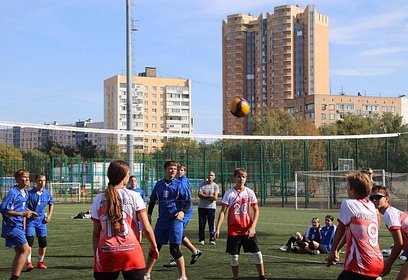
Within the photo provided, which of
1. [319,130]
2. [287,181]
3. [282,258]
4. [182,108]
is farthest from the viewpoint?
[182,108]

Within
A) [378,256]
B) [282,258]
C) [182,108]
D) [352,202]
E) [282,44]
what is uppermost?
[282,44]

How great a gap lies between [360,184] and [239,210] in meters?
4.40

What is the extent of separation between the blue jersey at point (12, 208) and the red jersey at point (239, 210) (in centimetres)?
344

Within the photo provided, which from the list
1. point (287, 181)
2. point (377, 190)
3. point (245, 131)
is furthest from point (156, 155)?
point (245, 131)

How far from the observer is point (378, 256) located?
7.01 m

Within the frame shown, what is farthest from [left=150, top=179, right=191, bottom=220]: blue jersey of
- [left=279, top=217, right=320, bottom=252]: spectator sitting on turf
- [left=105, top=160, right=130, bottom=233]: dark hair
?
[left=105, top=160, right=130, bottom=233]: dark hair

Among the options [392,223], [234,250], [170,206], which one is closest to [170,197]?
[170,206]

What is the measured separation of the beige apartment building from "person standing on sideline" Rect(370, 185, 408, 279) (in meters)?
121

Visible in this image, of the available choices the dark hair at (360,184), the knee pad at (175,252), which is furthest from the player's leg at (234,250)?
the dark hair at (360,184)

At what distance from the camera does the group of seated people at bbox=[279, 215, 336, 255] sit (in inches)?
615

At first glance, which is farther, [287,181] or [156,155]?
[156,155]

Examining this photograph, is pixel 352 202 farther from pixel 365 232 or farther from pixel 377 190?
pixel 377 190

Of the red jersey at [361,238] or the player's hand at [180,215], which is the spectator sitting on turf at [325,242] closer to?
the player's hand at [180,215]

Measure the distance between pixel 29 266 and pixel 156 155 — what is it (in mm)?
35737
